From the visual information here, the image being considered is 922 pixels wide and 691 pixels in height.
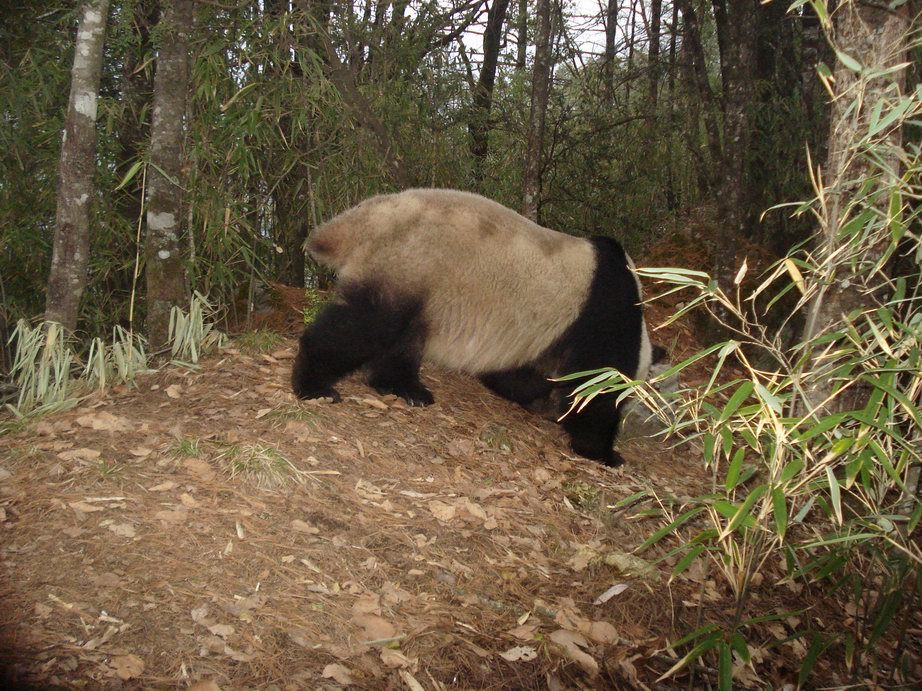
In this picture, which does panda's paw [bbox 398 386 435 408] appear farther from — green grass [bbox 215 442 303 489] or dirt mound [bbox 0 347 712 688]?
green grass [bbox 215 442 303 489]

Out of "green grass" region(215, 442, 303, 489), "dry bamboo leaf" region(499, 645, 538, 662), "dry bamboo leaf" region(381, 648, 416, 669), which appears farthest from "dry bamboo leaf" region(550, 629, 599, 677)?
"green grass" region(215, 442, 303, 489)

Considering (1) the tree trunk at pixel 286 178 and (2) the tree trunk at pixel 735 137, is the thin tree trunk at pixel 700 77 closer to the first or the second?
(2) the tree trunk at pixel 735 137

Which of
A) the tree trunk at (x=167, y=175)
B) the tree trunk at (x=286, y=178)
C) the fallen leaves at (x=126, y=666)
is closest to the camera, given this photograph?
the fallen leaves at (x=126, y=666)

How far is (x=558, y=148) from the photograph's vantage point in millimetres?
9727

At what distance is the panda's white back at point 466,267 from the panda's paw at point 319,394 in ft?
2.26

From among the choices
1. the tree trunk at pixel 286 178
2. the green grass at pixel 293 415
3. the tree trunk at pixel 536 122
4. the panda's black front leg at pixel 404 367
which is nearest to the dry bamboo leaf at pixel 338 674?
the green grass at pixel 293 415

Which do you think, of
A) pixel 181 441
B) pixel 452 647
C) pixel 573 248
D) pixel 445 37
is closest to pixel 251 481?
pixel 181 441

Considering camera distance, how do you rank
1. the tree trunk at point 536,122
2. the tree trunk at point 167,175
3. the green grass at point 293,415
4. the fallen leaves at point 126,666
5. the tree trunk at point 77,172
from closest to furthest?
the fallen leaves at point 126,666
the green grass at point 293,415
the tree trunk at point 77,172
the tree trunk at point 167,175
the tree trunk at point 536,122

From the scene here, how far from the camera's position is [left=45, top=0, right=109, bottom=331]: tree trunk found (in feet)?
14.5

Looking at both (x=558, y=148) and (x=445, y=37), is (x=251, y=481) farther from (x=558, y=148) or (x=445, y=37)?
(x=558, y=148)

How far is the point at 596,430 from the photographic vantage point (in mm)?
4895

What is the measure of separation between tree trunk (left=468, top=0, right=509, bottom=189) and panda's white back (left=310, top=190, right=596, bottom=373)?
11.4 ft

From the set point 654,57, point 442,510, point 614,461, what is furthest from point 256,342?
point 654,57

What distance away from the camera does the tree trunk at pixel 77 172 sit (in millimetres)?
4422
